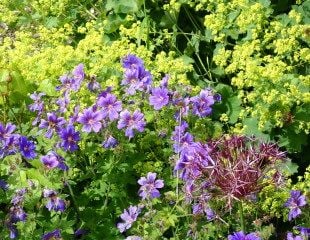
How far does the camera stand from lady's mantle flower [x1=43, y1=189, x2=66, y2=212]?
9.32ft

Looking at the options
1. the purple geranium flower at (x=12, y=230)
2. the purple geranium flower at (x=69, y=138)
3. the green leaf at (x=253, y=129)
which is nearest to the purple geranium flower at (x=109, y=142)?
the purple geranium flower at (x=69, y=138)

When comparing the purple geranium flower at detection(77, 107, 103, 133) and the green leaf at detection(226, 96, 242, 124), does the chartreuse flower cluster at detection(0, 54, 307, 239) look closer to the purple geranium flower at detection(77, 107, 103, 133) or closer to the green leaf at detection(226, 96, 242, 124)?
the purple geranium flower at detection(77, 107, 103, 133)

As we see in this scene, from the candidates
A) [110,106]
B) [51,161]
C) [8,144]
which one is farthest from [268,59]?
[8,144]

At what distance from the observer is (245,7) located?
3734 millimetres

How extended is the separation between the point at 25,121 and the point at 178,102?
2.62 feet

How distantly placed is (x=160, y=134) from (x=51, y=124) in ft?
1.66

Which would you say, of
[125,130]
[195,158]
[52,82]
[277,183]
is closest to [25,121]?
[52,82]

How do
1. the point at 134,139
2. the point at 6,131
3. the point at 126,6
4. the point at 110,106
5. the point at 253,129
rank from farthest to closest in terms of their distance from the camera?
the point at 126,6 < the point at 253,129 < the point at 134,139 < the point at 110,106 < the point at 6,131

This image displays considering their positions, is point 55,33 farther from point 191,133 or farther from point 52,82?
point 191,133

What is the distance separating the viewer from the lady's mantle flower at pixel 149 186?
2.93m

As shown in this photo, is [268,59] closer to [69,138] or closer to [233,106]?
[233,106]

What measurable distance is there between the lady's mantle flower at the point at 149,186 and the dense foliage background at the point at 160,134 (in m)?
0.03

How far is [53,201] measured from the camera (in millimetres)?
2857

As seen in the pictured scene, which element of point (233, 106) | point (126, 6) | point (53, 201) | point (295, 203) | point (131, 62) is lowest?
point (233, 106)
